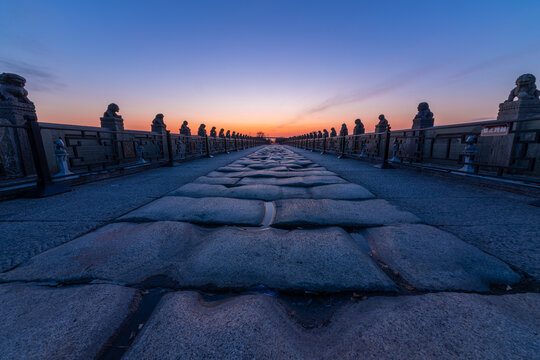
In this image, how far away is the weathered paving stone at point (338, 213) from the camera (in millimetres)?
1873

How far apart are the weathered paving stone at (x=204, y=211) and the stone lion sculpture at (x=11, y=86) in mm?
6685

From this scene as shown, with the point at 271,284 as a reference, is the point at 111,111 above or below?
above

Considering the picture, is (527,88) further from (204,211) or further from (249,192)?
(204,211)

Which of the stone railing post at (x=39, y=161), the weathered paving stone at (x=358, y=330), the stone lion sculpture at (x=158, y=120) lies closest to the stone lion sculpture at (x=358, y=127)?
the stone lion sculpture at (x=158, y=120)

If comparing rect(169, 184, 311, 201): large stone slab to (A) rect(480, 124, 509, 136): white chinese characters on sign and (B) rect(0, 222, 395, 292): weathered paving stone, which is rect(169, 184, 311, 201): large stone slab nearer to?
(B) rect(0, 222, 395, 292): weathered paving stone

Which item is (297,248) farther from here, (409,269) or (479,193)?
(479,193)

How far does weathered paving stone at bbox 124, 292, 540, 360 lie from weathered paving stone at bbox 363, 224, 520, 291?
13 centimetres

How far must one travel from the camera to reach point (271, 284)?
3.50ft

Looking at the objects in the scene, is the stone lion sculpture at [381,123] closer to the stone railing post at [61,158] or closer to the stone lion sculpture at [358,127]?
the stone lion sculpture at [358,127]

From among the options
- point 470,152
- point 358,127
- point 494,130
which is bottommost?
point 470,152

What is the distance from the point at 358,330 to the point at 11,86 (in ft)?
29.9

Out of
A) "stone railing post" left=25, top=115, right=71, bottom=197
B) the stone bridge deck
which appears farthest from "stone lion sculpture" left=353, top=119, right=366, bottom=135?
"stone railing post" left=25, top=115, right=71, bottom=197

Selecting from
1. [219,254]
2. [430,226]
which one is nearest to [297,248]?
[219,254]

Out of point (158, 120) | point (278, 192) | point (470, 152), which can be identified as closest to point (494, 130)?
point (470, 152)
